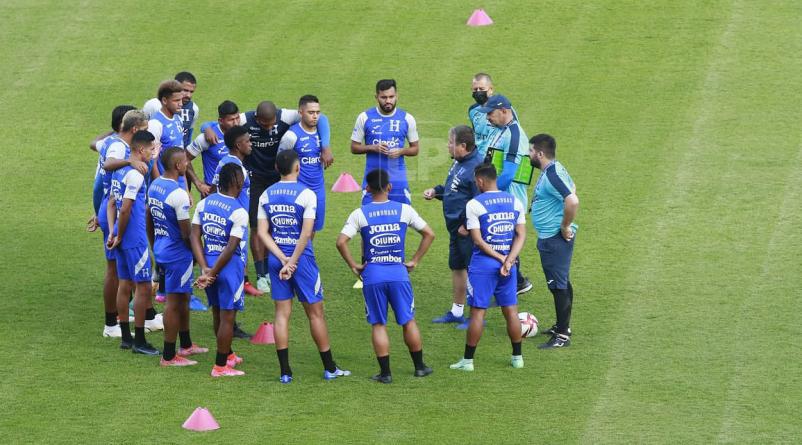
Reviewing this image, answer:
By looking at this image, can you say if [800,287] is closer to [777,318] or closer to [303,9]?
[777,318]

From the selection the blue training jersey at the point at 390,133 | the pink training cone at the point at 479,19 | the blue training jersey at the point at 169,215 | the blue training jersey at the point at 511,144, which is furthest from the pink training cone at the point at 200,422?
the pink training cone at the point at 479,19

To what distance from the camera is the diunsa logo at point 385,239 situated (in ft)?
36.8

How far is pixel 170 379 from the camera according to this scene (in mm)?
11578

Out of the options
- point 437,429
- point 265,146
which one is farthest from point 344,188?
point 437,429

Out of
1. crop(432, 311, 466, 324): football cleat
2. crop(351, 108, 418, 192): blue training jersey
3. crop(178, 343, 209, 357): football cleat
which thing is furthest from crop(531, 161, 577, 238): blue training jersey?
crop(178, 343, 209, 357): football cleat

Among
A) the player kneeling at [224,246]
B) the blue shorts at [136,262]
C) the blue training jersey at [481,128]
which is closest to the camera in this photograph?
the player kneeling at [224,246]

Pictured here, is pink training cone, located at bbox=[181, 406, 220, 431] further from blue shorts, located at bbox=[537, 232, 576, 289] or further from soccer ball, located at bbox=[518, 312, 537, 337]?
blue shorts, located at bbox=[537, 232, 576, 289]

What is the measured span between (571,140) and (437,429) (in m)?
8.52

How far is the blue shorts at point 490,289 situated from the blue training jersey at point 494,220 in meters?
0.08

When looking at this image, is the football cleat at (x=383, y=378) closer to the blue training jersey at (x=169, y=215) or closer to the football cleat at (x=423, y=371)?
the football cleat at (x=423, y=371)

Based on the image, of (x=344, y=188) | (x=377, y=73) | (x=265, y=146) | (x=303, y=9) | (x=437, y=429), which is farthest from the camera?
(x=303, y=9)

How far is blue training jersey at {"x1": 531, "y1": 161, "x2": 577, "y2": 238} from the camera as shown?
39.7 feet

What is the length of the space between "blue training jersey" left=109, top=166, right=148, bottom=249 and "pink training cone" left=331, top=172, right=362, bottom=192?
5.16 metres

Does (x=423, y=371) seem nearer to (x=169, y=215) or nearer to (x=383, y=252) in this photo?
(x=383, y=252)
